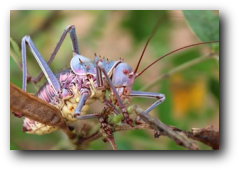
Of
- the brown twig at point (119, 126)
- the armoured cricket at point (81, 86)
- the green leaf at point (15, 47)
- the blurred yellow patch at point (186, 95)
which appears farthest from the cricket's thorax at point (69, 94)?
the blurred yellow patch at point (186, 95)

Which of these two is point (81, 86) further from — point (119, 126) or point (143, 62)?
point (143, 62)

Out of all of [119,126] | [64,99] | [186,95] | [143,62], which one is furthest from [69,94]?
[143,62]

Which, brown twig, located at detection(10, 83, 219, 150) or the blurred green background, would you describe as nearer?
brown twig, located at detection(10, 83, 219, 150)

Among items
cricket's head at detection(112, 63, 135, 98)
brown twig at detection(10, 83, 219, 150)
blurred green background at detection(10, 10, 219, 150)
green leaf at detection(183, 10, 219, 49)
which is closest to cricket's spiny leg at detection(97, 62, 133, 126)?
brown twig at detection(10, 83, 219, 150)

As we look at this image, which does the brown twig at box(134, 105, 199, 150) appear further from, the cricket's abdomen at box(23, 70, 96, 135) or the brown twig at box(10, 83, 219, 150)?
the cricket's abdomen at box(23, 70, 96, 135)
